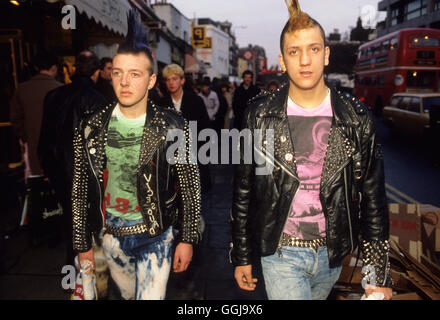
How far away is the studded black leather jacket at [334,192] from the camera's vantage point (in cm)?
199

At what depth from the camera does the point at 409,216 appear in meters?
3.71

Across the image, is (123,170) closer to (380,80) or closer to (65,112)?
(65,112)

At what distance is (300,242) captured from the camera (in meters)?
2.00

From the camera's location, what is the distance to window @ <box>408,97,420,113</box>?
11.6 meters

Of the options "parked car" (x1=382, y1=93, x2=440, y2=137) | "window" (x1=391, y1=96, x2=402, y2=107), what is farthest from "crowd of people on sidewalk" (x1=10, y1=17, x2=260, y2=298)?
"window" (x1=391, y1=96, x2=402, y2=107)

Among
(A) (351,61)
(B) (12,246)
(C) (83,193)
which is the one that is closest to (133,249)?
(C) (83,193)

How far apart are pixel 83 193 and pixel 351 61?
4405 cm

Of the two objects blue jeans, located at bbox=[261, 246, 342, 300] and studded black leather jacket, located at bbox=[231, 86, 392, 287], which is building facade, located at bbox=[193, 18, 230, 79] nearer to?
studded black leather jacket, located at bbox=[231, 86, 392, 287]

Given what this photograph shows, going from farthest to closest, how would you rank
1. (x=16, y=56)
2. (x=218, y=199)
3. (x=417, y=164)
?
1. (x=417, y=164)
2. (x=16, y=56)
3. (x=218, y=199)

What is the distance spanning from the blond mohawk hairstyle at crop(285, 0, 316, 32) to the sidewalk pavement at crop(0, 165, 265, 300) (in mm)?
2092

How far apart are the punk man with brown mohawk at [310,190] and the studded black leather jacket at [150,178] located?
1.27 ft

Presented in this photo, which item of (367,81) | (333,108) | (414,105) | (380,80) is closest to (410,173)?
(414,105)

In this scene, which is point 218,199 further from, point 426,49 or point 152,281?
point 426,49

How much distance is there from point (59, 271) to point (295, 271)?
308 centimetres
